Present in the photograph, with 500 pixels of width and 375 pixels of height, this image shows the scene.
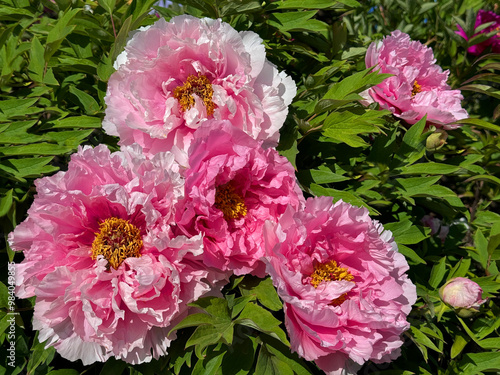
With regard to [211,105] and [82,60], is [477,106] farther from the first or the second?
[82,60]

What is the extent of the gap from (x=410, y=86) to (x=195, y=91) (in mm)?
580

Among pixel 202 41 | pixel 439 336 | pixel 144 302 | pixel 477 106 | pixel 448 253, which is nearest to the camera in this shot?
pixel 144 302

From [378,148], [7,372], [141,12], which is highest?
[141,12]

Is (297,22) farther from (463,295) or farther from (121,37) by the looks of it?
(463,295)

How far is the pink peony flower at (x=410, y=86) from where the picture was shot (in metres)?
1.14

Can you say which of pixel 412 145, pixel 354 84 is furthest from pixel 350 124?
pixel 412 145

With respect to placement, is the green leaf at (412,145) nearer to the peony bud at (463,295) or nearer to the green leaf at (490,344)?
the peony bud at (463,295)

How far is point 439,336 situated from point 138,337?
0.65 meters

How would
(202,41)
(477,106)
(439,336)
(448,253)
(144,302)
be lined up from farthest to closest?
(477,106) → (448,253) → (439,336) → (202,41) → (144,302)

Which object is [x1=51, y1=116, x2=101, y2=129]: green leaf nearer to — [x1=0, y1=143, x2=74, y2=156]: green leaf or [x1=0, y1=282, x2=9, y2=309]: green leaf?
[x1=0, y1=143, x2=74, y2=156]: green leaf

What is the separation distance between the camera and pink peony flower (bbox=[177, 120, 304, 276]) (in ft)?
2.65

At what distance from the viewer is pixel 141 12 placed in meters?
1.04

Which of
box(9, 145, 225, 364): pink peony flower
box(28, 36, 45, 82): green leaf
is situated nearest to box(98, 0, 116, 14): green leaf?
box(28, 36, 45, 82): green leaf

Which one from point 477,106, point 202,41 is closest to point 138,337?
point 202,41
